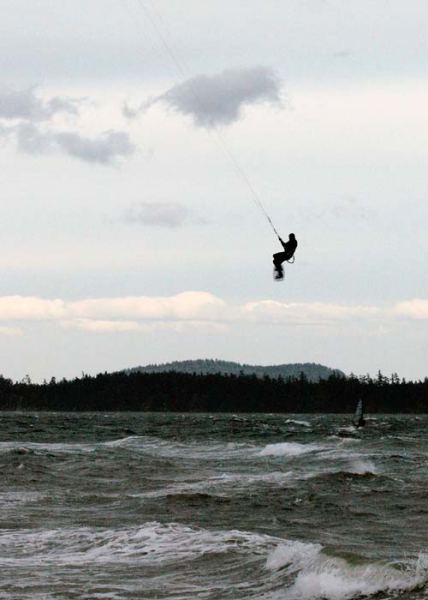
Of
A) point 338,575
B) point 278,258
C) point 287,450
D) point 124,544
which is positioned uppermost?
point 278,258

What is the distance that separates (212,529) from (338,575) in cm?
589

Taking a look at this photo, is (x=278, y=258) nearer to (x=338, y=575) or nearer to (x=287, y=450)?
(x=338, y=575)

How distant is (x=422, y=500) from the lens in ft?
98.3

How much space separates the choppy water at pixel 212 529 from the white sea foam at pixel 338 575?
3 centimetres

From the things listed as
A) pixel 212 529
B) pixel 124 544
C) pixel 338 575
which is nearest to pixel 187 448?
pixel 212 529

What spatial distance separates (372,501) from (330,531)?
5929 mm

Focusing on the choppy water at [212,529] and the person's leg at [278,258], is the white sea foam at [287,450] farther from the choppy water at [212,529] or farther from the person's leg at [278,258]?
the person's leg at [278,258]

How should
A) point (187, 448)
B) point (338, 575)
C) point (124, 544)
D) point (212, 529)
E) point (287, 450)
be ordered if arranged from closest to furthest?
point (338, 575) → point (124, 544) → point (212, 529) → point (287, 450) → point (187, 448)

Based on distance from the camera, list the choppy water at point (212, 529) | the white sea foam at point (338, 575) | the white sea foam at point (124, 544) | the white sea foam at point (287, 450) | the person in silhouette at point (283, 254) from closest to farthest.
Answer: the white sea foam at point (338, 575)
the choppy water at point (212, 529)
the white sea foam at point (124, 544)
the person in silhouette at point (283, 254)
the white sea foam at point (287, 450)

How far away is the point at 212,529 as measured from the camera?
23.6 meters

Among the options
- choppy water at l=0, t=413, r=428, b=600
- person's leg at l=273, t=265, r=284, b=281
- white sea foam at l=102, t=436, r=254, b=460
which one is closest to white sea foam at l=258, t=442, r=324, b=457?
white sea foam at l=102, t=436, r=254, b=460

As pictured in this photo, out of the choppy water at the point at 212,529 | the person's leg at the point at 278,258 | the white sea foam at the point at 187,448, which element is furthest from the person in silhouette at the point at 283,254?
the white sea foam at the point at 187,448

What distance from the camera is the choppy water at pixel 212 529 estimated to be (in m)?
17.8

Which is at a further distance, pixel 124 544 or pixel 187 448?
pixel 187 448
